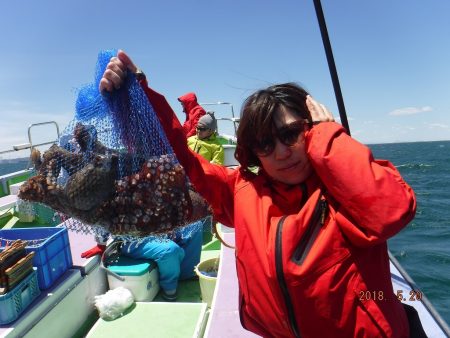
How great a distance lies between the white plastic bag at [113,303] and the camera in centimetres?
408

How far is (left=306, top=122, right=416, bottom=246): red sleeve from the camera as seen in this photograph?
1430 mm

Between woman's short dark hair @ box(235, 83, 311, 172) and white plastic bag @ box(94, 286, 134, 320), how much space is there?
3153mm

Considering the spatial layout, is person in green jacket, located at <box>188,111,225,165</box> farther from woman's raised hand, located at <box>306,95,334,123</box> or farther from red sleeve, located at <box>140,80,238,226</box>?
woman's raised hand, located at <box>306,95,334,123</box>

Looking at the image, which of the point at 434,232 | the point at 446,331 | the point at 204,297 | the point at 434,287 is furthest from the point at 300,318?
the point at 434,232

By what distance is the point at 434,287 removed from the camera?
10844 mm

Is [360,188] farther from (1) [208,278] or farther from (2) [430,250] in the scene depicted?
(2) [430,250]

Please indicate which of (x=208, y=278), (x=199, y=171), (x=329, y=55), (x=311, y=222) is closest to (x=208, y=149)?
(x=208, y=278)

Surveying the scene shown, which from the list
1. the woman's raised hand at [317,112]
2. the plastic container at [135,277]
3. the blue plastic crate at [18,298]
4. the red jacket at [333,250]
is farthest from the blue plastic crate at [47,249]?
the woman's raised hand at [317,112]

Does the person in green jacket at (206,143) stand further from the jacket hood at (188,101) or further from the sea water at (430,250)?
the sea water at (430,250)

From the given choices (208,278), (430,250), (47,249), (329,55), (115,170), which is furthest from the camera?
(430,250)

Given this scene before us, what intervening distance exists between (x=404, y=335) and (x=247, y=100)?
4.26 ft

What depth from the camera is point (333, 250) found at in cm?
152

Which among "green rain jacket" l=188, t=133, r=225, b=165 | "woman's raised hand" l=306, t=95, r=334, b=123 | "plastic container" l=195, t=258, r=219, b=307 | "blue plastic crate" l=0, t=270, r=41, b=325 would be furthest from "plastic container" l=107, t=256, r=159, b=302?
"woman's raised hand" l=306, t=95, r=334, b=123

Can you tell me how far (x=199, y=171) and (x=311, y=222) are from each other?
0.66 metres
